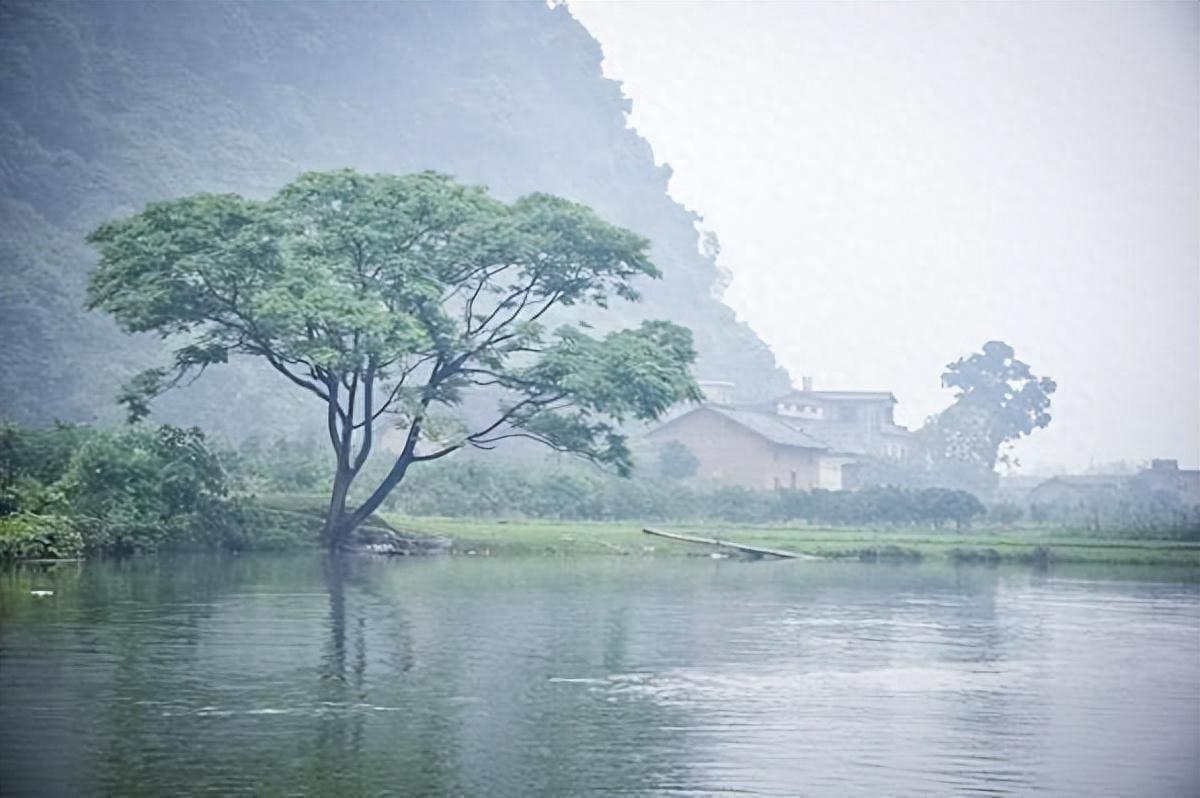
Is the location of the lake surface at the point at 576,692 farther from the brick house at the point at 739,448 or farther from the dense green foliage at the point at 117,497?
the brick house at the point at 739,448

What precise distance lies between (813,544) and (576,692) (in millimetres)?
30052

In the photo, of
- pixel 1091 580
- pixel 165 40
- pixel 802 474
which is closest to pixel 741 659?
pixel 1091 580

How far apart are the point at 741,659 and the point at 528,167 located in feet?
435

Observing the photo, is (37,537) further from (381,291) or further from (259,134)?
(259,134)

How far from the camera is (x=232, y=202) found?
3991cm

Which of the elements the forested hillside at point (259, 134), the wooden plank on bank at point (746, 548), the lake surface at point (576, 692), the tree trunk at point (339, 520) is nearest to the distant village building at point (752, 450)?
the forested hillside at point (259, 134)

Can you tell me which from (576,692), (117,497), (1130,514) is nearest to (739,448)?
(1130,514)

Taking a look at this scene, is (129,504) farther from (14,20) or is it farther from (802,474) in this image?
(14,20)

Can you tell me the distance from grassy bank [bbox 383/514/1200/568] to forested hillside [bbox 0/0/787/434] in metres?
34.5

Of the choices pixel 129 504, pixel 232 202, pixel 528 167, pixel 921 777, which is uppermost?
pixel 528 167

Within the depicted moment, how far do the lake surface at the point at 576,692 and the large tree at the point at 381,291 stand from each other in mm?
10048

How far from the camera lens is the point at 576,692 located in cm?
1773

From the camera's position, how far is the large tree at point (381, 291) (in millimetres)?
39500

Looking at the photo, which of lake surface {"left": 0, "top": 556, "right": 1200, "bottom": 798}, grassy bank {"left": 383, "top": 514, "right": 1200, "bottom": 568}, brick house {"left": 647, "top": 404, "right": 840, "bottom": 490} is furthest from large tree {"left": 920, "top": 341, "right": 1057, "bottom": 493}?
lake surface {"left": 0, "top": 556, "right": 1200, "bottom": 798}
